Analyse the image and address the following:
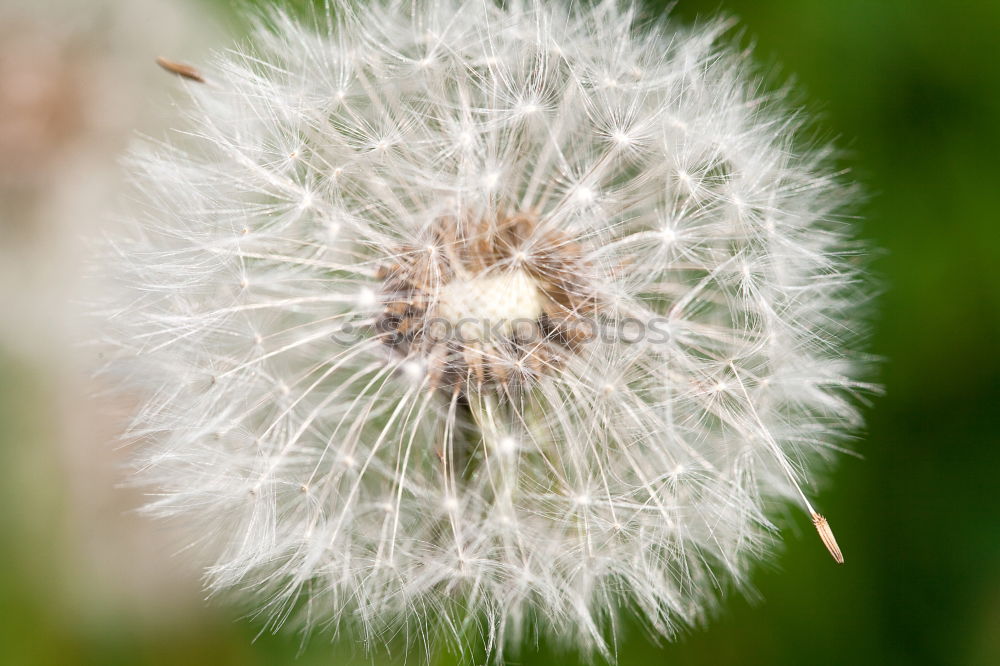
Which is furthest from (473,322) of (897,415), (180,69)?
(897,415)

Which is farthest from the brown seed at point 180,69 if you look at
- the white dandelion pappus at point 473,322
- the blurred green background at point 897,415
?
the blurred green background at point 897,415

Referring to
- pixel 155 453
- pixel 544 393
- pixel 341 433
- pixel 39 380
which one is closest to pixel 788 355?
→ pixel 544 393

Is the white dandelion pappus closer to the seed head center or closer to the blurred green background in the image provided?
the seed head center

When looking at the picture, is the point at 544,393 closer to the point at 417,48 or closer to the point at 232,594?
the point at 417,48

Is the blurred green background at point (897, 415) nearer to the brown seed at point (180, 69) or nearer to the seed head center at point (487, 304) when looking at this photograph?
the brown seed at point (180, 69)

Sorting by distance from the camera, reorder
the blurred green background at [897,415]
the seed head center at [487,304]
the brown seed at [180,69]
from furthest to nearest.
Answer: the blurred green background at [897,415] → the brown seed at [180,69] → the seed head center at [487,304]

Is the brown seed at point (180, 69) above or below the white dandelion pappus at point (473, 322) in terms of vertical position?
above
